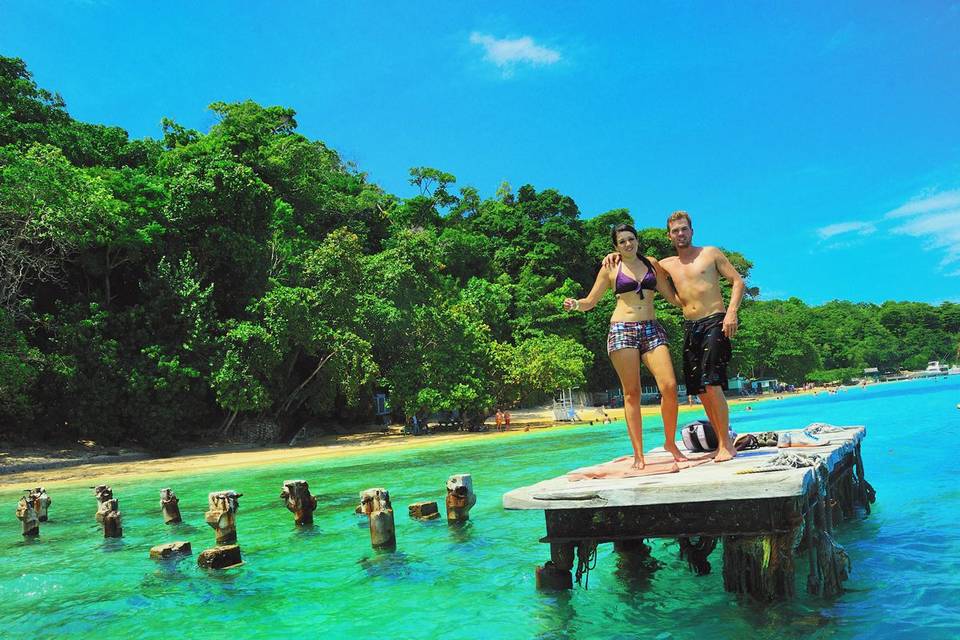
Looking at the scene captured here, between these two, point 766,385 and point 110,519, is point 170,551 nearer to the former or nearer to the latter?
point 110,519

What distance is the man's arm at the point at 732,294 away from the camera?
209 inches

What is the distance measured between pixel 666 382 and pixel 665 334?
403 mm

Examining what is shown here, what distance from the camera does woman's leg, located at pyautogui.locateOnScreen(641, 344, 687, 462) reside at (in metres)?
5.53

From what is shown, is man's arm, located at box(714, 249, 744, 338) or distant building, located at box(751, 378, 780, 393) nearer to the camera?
man's arm, located at box(714, 249, 744, 338)

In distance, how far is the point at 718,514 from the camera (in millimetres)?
4500

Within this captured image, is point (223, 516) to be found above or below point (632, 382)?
below

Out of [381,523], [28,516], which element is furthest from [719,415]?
[28,516]

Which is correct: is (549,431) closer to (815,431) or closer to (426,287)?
(426,287)

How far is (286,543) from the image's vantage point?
9.44 meters

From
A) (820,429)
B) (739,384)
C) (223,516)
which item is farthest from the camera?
(739,384)

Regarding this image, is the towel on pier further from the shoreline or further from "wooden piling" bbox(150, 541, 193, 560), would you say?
the shoreline

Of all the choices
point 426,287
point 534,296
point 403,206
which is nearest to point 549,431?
point 426,287

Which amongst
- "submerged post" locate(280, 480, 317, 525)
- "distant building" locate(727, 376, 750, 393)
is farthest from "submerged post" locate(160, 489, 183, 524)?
"distant building" locate(727, 376, 750, 393)

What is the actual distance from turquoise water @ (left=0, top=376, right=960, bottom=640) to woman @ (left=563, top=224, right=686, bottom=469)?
1.34 m
